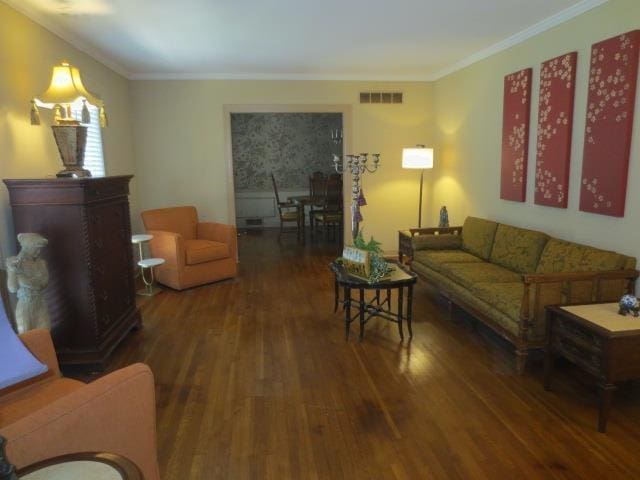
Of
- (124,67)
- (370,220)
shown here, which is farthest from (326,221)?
(124,67)

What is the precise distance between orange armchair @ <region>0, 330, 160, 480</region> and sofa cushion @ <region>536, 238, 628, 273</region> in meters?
2.86

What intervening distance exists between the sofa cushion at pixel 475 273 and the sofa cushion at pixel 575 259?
0.88ft

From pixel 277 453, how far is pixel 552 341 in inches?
68.7

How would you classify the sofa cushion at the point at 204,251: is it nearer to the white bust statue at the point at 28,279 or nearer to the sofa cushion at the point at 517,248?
the white bust statue at the point at 28,279

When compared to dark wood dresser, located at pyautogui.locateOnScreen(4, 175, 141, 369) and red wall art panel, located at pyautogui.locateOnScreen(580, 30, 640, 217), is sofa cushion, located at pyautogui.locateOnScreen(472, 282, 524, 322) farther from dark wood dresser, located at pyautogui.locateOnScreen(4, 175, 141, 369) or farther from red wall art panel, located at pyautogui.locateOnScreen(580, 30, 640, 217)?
dark wood dresser, located at pyautogui.locateOnScreen(4, 175, 141, 369)

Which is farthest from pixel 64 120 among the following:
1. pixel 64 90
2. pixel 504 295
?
pixel 504 295

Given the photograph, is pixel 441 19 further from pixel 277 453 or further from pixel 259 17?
pixel 277 453

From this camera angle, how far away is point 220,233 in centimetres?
536

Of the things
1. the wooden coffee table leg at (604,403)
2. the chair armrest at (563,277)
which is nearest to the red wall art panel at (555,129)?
the chair armrest at (563,277)

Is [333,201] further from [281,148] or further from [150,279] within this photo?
[150,279]

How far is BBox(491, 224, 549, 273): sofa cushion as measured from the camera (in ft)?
Answer: 12.1

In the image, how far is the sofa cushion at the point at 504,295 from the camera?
298 centimetres

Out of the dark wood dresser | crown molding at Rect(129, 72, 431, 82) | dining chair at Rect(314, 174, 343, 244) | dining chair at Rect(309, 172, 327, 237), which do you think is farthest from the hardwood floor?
dining chair at Rect(309, 172, 327, 237)

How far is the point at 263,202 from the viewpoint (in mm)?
9539
